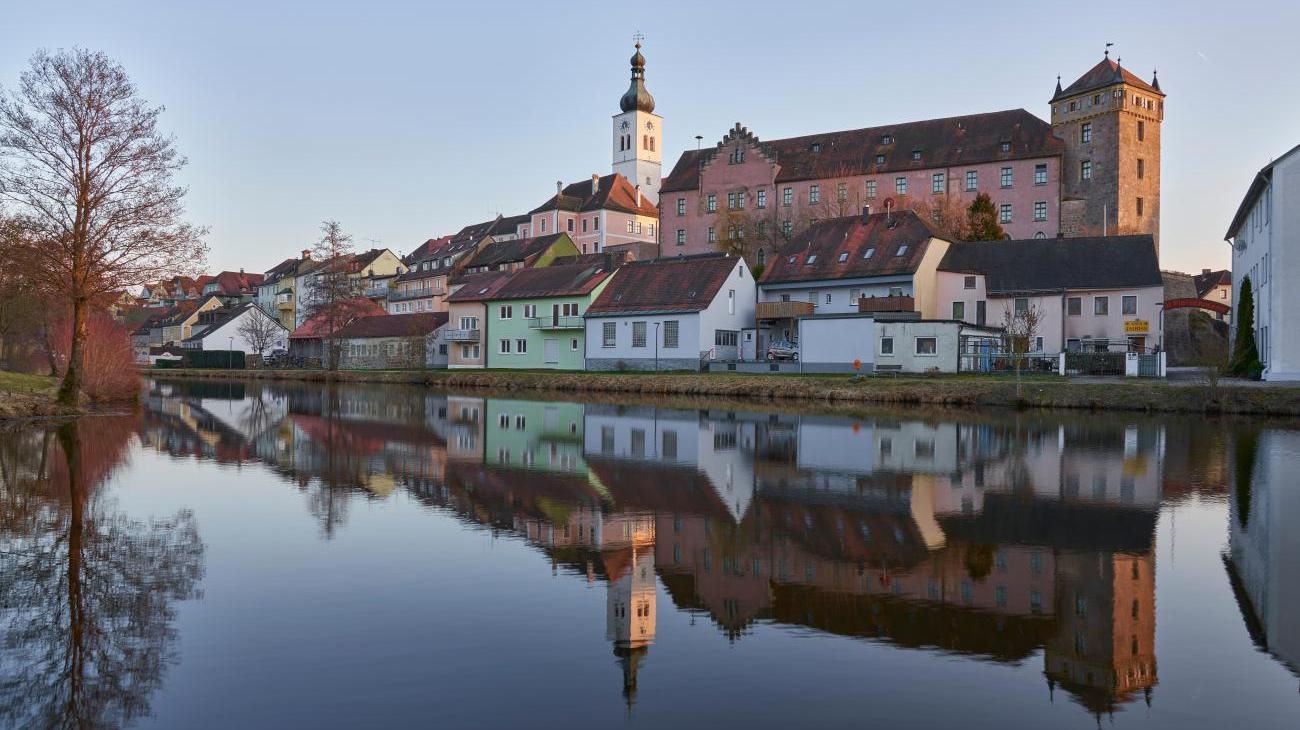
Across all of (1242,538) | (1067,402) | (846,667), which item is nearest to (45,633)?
(846,667)

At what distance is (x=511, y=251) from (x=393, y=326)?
1726 cm

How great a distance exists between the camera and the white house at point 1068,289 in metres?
50.1

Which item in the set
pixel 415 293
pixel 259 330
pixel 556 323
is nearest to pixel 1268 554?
pixel 556 323

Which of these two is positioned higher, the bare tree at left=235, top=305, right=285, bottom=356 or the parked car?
the bare tree at left=235, top=305, right=285, bottom=356

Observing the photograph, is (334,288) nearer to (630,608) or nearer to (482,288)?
(482,288)

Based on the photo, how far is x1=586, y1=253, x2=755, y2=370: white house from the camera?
2085 inches

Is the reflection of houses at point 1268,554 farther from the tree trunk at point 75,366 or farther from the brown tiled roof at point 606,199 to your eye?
the brown tiled roof at point 606,199

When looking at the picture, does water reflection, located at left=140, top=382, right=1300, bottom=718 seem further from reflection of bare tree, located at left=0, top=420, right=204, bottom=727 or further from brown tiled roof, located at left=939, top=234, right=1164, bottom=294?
brown tiled roof, located at left=939, top=234, right=1164, bottom=294

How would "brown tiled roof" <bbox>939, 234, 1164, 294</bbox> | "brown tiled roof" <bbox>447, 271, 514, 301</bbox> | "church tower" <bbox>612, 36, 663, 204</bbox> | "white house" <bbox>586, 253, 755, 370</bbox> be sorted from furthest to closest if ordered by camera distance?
"church tower" <bbox>612, 36, 663, 204</bbox> → "brown tiled roof" <bbox>447, 271, 514, 301</bbox> → "white house" <bbox>586, 253, 755, 370</bbox> → "brown tiled roof" <bbox>939, 234, 1164, 294</bbox>

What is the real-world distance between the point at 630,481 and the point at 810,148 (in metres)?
69.5

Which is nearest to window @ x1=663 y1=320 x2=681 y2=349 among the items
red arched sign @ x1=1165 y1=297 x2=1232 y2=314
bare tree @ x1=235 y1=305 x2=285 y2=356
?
red arched sign @ x1=1165 y1=297 x2=1232 y2=314

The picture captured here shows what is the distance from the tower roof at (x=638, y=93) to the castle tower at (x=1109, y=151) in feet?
174

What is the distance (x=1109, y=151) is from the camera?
6988cm

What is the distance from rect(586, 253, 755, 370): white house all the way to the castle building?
17.9 metres
